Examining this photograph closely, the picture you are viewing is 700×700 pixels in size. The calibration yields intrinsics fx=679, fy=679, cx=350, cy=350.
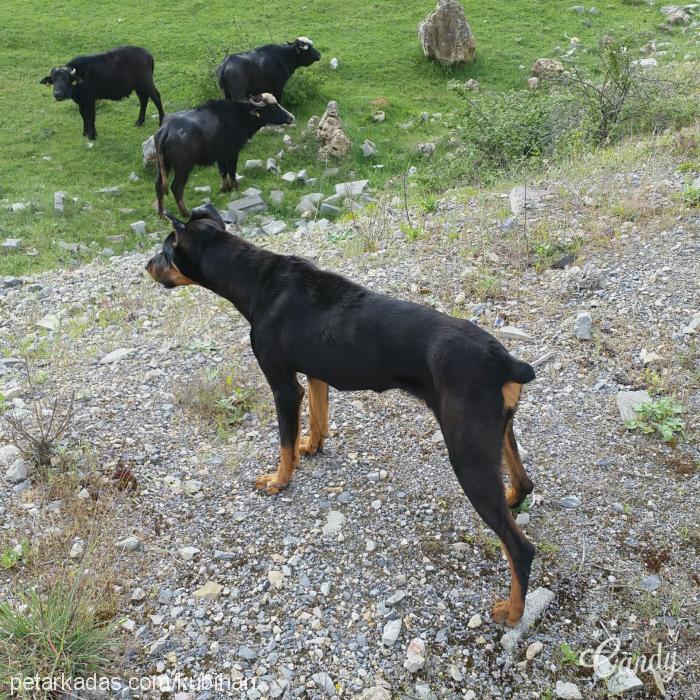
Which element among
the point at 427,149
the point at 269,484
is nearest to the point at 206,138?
the point at 427,149

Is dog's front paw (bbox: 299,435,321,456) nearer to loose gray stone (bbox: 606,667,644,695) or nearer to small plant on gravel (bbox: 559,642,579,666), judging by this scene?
small plant on gravel (bbox: 559,642,579,666)

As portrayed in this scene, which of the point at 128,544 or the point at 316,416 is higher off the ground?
the point at 316,416

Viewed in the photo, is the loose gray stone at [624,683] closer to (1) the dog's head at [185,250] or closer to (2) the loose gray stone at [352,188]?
(1) the dog's head at [185,250]

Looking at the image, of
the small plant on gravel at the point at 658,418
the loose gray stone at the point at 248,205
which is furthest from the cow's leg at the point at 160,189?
the small plant on gravel at the point at 658,418

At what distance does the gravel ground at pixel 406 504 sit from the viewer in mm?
4203

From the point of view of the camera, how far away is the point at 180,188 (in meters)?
13.1

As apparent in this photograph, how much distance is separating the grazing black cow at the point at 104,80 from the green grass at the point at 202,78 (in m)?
0.58

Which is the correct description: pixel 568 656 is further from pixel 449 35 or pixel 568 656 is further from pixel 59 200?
pixel 449 35

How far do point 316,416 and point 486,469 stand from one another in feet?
6.30

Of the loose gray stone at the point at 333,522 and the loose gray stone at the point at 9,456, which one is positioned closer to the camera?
the loose gray stone at the point at 333,522

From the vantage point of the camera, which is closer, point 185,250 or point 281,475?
point 281,475

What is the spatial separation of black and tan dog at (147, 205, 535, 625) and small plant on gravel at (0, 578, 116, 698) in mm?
1729

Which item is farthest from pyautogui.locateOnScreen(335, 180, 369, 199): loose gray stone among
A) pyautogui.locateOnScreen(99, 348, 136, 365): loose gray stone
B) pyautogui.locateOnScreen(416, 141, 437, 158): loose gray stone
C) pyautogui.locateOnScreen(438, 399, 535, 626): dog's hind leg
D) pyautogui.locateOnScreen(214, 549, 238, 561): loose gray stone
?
pyautogui.locateOnScreen(438, 399, 535, 626): dog's hind leg

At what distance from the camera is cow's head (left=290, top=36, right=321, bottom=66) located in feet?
56.9
